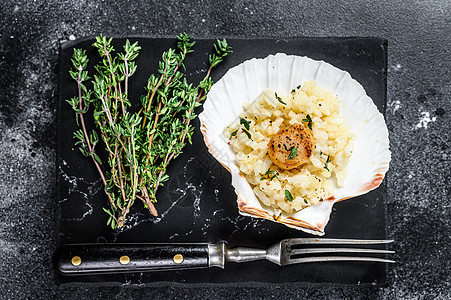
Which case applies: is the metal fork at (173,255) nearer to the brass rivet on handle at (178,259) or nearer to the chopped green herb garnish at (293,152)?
the brass rivet on handle at (178,259)

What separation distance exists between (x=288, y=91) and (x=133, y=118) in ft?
2.15

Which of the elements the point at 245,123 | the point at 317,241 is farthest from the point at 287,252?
the point at 245,123

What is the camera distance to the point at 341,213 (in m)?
2.14

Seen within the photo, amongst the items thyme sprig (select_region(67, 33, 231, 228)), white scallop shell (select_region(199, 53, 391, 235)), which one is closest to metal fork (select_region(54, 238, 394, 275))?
thyme sprig (select_region(67, 33, 231, 228))

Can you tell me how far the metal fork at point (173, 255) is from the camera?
199 cm

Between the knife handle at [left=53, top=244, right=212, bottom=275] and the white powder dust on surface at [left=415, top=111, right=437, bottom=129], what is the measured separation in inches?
44.3

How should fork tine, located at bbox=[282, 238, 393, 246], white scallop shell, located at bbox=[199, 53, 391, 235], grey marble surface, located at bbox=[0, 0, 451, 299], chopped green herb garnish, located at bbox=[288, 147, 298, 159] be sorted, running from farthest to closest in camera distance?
grey marble surface, located at bbox=[0, 0, 451, 299], fork tine, located at bbox=[282, 238, 393, 246], white scallop shell, located at bbox=[199, 53, 391, 235], chopped green herb garnish, located at bbox=[288, 147, 298, 159]

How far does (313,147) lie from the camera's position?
6.11 ft

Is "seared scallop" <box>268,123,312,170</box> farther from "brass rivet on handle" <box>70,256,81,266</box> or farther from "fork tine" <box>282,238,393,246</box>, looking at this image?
"brass rivet on handle" <box>70,256,81,266</box>

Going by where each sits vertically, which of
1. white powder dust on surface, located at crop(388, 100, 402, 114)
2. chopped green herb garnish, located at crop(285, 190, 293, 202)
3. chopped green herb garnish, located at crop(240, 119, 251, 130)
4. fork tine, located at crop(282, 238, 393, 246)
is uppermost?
white powder dust on surface, located at crop(388, 100, 402, 114)

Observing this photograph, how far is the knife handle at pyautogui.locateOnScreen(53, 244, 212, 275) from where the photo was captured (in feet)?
6.52

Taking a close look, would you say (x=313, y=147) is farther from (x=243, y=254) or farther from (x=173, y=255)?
(x=173, y=255)

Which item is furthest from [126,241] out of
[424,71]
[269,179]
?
[424,71]

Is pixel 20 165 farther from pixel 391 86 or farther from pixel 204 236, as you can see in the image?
pixel 391 86
